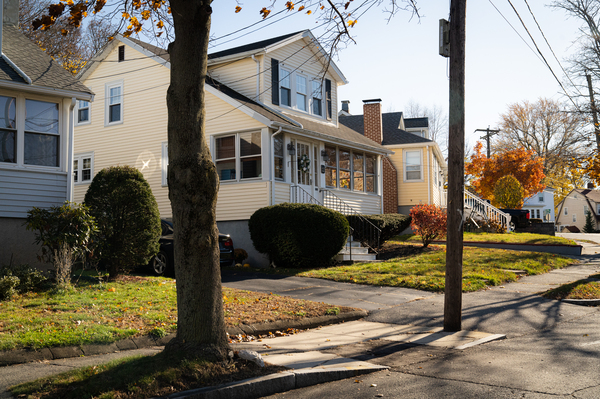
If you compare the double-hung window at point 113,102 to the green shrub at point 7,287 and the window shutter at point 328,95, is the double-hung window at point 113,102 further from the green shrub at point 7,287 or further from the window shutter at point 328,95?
the green shrub at point 7,287

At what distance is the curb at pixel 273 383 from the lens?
4840 mm

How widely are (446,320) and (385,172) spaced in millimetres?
20921

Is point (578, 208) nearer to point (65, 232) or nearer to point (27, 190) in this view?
point (27, 190)

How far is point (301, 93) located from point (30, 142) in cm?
1143

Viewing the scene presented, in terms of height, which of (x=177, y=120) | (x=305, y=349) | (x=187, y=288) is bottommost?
(x=305, y=349)

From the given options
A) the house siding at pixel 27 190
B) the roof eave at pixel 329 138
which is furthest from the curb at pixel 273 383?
the roof eave at pixel 329 138

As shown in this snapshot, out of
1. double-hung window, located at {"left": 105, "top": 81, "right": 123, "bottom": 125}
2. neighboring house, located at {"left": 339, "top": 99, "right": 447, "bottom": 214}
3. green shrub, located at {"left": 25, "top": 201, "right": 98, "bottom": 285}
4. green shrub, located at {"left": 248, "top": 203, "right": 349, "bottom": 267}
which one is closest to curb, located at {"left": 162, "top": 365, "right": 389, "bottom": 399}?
green shrub, located at {"left": 25, "top": 201, "right": 98, "bottom": 285}

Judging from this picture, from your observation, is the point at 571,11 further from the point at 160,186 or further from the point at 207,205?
the point at 207,205

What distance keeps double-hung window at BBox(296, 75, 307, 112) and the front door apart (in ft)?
7.38

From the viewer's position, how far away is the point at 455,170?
8320 millimetres

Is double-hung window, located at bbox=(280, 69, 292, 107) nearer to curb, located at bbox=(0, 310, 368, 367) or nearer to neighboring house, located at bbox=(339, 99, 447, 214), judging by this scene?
neighboring house, located at bbox=(339, 99, 447, 214)

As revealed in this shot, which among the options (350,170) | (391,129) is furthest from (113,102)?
(391,129)

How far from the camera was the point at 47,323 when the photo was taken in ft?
23.6

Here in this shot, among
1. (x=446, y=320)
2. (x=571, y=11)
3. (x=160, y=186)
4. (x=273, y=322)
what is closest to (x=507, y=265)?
(x=446, y=320)
